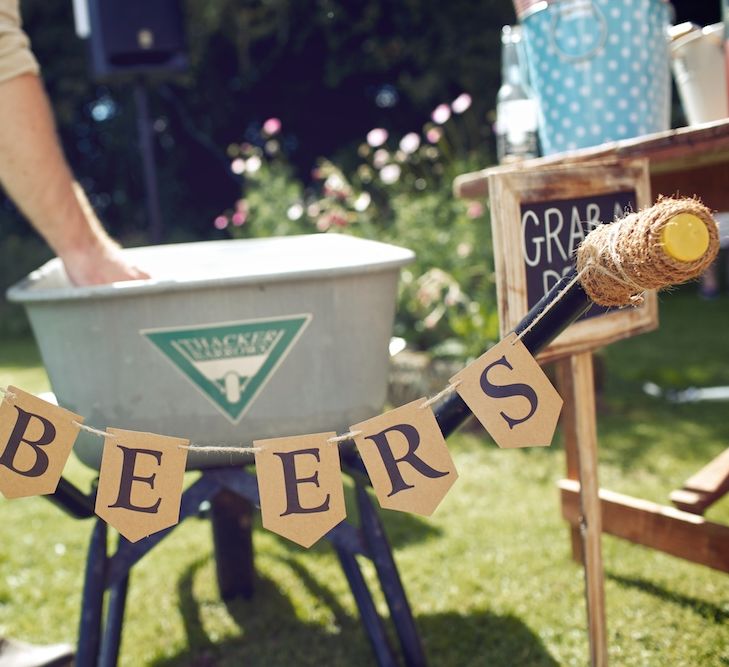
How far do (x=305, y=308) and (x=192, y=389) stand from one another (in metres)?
0.18

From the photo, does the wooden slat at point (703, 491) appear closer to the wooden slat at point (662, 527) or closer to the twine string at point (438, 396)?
the wooden slat at point (662, 527)

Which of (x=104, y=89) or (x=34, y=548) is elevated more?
(x=104, y=89)

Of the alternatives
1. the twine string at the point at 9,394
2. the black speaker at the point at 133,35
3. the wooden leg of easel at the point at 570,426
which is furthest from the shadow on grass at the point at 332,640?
the black speaker at the point at 133,35

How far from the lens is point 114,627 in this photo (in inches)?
43.9

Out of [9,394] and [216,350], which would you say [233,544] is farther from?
[9,394]

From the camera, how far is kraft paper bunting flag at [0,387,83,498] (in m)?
0.72

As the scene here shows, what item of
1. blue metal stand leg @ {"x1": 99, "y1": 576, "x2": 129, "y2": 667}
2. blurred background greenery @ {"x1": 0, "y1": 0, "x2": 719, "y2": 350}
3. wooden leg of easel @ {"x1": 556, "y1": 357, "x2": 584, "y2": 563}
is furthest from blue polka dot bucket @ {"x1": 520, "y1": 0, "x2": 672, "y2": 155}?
blurred background greenery @ {"x1": 0, "y1": 0, "x2": 719, "y2": 350}

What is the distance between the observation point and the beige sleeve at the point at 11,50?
3.15 ft

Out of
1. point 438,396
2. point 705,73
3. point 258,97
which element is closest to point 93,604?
point 438,396

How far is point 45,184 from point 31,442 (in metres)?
0.40

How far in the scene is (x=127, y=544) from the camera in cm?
107

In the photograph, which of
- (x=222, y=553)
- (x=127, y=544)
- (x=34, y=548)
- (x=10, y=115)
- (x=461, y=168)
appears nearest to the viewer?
(x=10, y=115)

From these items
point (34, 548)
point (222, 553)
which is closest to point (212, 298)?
point (222, 553)

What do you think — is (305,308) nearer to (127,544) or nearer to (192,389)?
(192,389)
